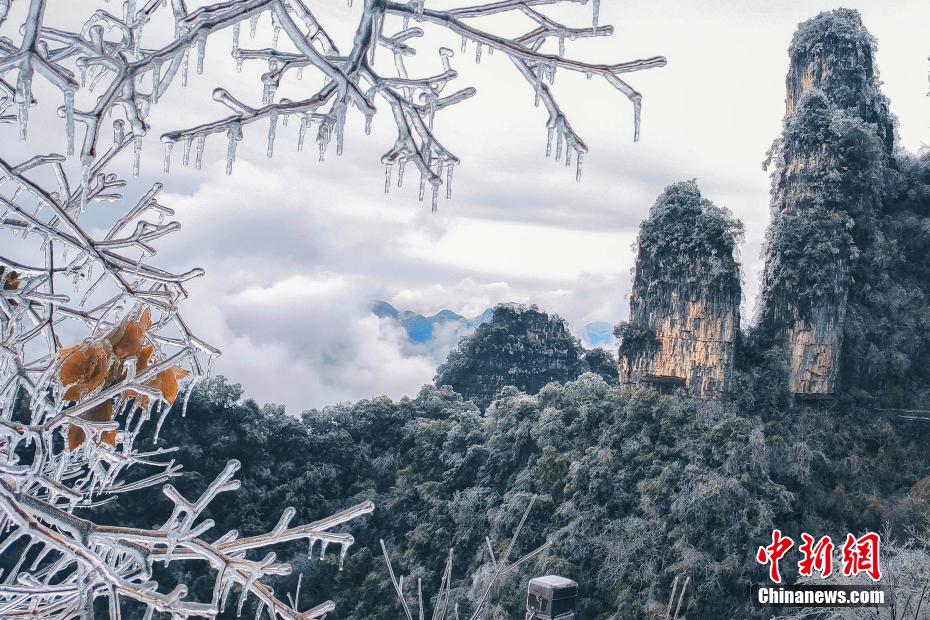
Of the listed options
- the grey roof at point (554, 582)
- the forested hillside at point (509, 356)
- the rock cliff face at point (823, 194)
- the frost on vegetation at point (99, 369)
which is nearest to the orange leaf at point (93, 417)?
the frost on vegetation at point (99, 369)

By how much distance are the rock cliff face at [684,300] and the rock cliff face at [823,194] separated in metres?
0.63

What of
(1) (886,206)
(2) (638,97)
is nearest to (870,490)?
(1) (886,206)

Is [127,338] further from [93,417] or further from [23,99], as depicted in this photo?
[23,99]

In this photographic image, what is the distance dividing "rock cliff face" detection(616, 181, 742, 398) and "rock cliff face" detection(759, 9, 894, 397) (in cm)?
63

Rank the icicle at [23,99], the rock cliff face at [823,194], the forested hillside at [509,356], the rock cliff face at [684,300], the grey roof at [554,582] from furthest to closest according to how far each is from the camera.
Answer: the forested hillside at [509,356] < the rock cliff face at [823,194] < the rock cliff face at [684,300] < the grey roof at [554,582] < the icicle at [23,99]

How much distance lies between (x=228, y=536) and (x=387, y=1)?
46cm

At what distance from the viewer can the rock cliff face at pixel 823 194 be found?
7.49 metres

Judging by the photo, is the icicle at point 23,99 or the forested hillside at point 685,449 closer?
the icicle at point 23,99

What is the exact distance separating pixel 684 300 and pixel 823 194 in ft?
6.29

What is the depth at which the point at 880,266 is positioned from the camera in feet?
25.6

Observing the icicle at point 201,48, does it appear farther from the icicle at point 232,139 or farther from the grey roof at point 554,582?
the grey roof at point 554,582

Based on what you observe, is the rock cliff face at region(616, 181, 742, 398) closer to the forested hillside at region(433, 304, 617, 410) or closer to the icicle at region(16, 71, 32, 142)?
the forested hillside at region(433, 304, 617, 410)

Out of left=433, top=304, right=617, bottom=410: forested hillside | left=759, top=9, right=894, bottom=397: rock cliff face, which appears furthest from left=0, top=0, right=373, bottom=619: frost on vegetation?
left=433, top=304, right=617, bottom=410: forested hillside

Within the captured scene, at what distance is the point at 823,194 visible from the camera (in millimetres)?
7742
